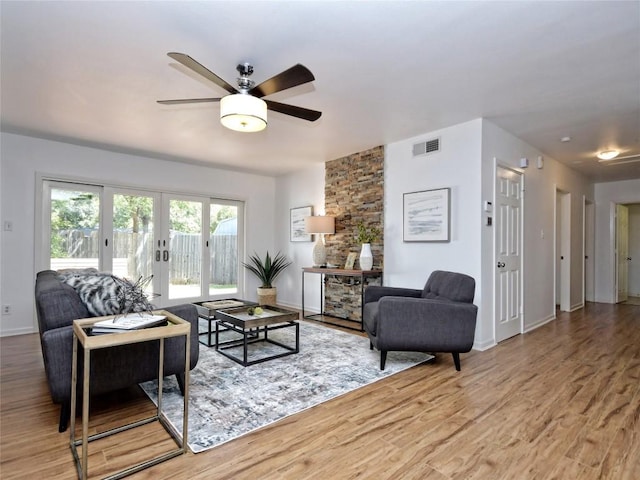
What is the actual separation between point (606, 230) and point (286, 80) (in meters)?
7.47

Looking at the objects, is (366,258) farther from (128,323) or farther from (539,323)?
(128,323)

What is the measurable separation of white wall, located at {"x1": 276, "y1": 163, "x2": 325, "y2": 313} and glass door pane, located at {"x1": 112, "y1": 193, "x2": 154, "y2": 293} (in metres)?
2.23

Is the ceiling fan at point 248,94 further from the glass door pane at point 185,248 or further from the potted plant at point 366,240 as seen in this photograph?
the glass door pane at point 185,248

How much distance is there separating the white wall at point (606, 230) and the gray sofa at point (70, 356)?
783 centimetres

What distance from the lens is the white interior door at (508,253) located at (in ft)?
12.8

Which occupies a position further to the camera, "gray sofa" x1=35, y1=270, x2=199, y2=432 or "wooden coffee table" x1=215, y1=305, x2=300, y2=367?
"wooden coffee table" x1=215, y1=305, x2=300, y2=367

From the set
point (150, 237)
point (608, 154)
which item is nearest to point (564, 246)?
point (608, 154)

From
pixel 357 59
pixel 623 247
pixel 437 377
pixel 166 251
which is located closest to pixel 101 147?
pixel 166 251

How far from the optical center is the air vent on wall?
4039 millimetres

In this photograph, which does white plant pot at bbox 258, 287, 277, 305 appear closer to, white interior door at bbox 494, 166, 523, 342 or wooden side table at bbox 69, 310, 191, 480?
white interior door at bbox 494, 166, 523, 342

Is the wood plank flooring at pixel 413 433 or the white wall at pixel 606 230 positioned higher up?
the white wall at pixel 606 230

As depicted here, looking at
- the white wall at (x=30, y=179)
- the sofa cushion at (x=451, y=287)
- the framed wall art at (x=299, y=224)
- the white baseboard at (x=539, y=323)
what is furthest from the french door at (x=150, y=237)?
the white baseboard at (x=539, y=323)

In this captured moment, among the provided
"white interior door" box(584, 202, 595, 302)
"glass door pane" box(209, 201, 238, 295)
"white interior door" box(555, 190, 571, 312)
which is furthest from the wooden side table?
"white interior door" box(584, 202, 595, 302)

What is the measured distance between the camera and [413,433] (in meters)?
1.99
